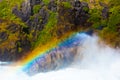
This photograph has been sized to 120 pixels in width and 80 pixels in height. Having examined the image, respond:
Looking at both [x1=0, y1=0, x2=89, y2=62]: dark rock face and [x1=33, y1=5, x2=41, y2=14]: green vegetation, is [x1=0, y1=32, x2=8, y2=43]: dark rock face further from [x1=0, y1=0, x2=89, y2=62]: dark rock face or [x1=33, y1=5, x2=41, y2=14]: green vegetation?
[x1=33, y1=5, x2=41, y2=14]: green vegetation

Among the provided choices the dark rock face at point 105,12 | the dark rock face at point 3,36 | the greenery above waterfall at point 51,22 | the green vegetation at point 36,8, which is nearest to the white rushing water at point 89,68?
the greenery above waterfall at point 51,22

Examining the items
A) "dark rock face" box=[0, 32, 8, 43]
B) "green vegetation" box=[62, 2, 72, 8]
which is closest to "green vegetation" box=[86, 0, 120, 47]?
"green vegetation" box=[62, 2, 72, 8]

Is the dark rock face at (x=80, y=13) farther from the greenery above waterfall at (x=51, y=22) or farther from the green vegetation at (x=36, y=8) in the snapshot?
the green vegetation at (x=36, y=8)

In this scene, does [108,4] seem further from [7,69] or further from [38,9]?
[7,69]

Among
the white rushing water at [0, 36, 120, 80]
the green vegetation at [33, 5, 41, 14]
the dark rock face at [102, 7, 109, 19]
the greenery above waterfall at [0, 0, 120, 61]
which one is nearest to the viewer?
the white rushing water at [0, 36, 120, 80]

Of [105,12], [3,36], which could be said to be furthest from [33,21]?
[105,12]

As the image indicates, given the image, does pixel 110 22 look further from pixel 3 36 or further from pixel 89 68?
pixel 3 36

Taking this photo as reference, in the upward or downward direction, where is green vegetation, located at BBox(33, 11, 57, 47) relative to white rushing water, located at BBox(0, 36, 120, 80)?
upward

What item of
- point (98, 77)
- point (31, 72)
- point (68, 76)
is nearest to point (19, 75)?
point (31, 72)
